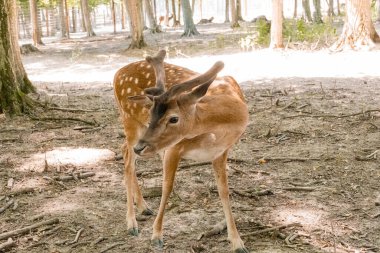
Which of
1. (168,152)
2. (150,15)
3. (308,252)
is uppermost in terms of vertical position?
(150,15)

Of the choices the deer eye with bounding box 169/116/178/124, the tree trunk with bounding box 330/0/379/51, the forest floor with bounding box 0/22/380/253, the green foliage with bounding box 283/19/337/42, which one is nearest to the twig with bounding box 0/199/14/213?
the forest floor with bounding box 0/22/380/253

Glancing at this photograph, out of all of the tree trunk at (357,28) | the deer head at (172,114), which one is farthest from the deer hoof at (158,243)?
the tree trunk at (357,28)

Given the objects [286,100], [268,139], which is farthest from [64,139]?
[286,100]

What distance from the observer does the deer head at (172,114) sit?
130 inches

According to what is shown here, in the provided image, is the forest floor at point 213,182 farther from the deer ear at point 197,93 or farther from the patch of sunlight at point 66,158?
the deer ear at point 197,93

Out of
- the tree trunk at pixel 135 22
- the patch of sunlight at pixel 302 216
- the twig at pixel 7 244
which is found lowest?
the patch of sunlight at pixel 302 216

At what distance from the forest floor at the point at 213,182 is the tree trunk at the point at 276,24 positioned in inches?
212

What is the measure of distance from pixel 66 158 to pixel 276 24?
10.3 metres

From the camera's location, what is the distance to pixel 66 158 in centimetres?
618

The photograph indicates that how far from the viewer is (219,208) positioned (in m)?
4.64

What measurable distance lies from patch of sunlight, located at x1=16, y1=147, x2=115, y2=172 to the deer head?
8.93ft

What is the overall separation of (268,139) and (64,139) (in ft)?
9.26

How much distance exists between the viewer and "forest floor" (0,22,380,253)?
410 centimetres

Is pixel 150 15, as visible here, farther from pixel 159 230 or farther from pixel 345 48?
pixel 159 230
